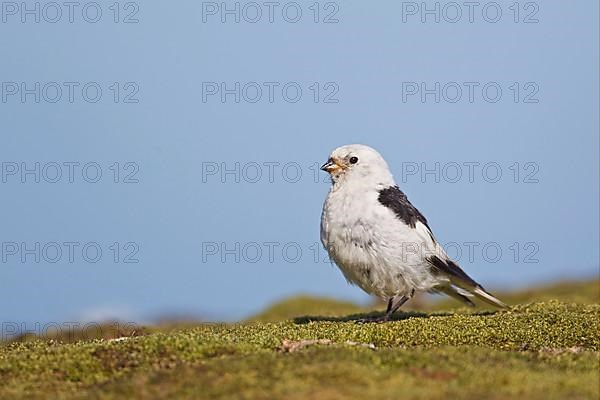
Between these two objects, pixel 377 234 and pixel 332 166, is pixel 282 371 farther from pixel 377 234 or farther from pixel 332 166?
pixel 332 166

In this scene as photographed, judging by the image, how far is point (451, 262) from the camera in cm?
→ 1123

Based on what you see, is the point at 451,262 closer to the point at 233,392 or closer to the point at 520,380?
the point at 520,380

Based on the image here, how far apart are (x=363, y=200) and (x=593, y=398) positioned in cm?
528

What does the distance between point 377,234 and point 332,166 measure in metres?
1.23

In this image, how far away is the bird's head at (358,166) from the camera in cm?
1094

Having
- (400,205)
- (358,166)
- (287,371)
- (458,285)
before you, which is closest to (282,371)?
(287,371)

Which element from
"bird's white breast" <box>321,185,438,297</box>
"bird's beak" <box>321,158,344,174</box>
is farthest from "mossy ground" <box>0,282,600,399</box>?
"bird's beak" <box>321,158,344,174</box>

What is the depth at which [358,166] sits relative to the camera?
36.1 ft

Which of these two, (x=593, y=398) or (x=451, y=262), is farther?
(x=451, y=262)

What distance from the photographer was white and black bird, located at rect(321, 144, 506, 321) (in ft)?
34.3

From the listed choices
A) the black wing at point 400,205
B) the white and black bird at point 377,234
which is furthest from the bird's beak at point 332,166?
the black wing at point 400,205

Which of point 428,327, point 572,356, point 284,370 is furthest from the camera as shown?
point 428,327

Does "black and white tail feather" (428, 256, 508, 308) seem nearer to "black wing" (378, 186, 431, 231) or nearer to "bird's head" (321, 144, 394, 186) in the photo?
"black wing" (378, 186, 431, 231)

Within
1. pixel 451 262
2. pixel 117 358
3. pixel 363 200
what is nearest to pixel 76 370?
pixel 117 358
